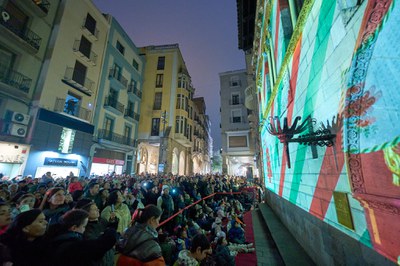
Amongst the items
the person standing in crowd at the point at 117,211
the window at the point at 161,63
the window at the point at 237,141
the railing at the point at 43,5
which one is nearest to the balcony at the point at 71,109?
the railing at the point at 43,5

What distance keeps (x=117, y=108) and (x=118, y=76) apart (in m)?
3.88

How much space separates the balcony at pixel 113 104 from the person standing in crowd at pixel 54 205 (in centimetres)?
1610

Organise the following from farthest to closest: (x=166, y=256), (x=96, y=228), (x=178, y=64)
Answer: (x=178, y=64)
(x=166, y=256)
(x=96, y=228)

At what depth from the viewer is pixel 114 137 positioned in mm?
18281

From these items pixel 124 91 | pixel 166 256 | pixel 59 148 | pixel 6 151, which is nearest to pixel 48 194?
pixel 166 256

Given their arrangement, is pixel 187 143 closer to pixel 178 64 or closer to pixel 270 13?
pixel 178 64

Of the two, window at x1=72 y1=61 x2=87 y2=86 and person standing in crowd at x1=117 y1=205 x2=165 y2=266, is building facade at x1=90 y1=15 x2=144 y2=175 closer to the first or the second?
window at x1=72 y1=61 x2=87 y2=86

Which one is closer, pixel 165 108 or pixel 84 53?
pixel 84 53

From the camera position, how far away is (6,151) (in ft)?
34.9

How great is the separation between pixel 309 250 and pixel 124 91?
21.9 m

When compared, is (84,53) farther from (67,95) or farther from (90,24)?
(67,95)

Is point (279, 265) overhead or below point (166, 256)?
below

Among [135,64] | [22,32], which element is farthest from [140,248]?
[135,64]

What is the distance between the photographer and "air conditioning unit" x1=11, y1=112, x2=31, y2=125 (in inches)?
426
